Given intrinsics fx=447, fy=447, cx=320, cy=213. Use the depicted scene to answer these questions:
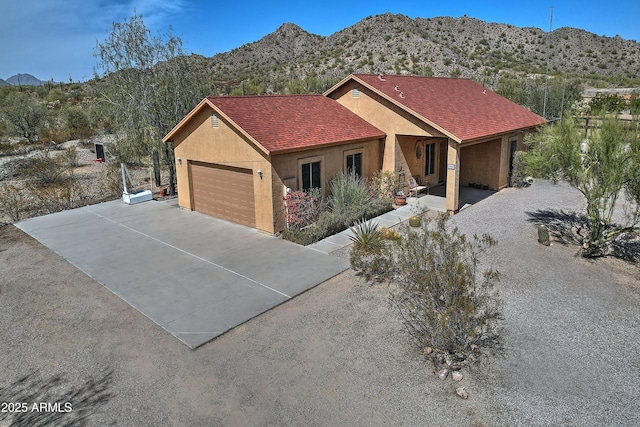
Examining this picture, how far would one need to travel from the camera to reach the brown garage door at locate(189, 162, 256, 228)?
50.1 ft

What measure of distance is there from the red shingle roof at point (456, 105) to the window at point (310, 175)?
4315mm

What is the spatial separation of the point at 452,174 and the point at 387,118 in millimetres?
3588

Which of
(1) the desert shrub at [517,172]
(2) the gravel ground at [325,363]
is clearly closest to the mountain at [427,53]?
(1) the desert shrub at [517,172]

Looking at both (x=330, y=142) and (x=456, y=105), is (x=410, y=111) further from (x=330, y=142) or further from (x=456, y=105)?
(x=456, y=105)

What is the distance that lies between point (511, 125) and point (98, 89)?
813 inches

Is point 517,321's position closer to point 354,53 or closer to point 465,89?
point 465,89

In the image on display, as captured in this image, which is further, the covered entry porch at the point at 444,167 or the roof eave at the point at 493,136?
the covered entry porch at the point at 444,167

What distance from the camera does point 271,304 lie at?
31.7 feet

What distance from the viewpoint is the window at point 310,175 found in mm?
15070

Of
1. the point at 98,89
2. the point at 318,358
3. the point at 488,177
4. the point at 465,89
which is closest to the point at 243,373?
the point at 318,358

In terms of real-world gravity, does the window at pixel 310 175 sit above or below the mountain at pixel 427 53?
below

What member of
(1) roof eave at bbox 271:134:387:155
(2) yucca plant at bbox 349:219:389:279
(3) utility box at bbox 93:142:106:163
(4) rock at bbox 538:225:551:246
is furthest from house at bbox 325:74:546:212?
(3) utility box at bbox 93:142:106:163

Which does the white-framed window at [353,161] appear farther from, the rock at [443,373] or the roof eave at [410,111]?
the rock at [443,373]

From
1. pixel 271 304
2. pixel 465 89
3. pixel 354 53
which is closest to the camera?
pixel 271 304
